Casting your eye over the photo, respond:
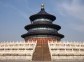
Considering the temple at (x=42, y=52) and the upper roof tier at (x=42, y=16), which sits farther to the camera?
the upper roof tier at (x=42, y=16)

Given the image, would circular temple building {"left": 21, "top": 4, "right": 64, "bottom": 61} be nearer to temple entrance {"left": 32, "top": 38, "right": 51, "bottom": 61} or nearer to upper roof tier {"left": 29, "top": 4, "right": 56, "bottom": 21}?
upper roof tier {"left": 29, "top": 4, "right": 56, "bottom": 21}

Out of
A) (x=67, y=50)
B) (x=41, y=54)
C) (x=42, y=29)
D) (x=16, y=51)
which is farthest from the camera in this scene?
(x=42, y=29)

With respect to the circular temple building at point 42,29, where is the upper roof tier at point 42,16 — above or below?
above

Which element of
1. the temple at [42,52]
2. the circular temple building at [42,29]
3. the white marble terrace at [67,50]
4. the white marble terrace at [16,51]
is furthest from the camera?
the circular temple building at [42,29]

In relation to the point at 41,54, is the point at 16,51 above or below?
above

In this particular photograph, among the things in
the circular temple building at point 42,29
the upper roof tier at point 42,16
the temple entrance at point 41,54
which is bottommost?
the temple entrance at point 41,54

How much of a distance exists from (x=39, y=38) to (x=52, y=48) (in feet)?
42.7

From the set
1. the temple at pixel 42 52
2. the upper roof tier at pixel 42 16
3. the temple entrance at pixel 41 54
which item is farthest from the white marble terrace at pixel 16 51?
the upper roof tier at pixel 42 16

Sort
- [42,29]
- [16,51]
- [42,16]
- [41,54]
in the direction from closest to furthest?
[41,54]
[16,51]
[42,29]
[42,16]

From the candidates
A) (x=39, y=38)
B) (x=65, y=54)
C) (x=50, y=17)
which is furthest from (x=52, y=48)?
(x=50, y=17)

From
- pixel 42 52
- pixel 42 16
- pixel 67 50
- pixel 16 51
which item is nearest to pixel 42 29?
pixel 42 16

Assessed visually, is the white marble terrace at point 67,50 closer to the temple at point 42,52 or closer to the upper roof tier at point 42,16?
the temple at point 42,52

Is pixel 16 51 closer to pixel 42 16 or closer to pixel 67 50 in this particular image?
pixel 67 50

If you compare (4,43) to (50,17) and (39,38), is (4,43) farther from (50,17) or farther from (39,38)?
(50,17)
